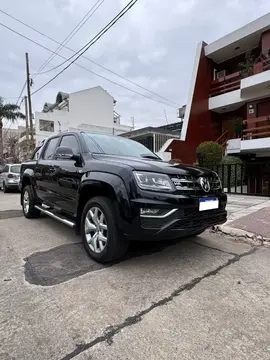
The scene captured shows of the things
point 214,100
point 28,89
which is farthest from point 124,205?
point 28,89

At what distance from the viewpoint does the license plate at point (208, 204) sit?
3260mm

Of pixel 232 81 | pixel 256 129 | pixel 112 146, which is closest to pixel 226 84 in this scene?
pixel 232 81

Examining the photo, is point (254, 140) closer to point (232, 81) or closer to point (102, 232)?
point (232, 81)

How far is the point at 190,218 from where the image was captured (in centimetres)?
310

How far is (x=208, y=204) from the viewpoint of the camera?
3.37m

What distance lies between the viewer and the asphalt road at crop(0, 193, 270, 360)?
75.6 inches

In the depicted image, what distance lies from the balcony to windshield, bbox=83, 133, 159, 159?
29.2ft

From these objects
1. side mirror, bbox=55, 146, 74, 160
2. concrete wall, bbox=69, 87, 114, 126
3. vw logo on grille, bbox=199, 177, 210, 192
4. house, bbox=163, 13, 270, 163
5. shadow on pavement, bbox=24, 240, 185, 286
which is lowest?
shadow on pavement, bbox=24, 240, 185, 286

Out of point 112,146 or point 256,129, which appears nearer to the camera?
point 112,146

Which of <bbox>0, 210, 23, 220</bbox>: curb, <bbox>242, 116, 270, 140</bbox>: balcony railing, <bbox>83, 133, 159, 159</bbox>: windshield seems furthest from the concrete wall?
<bbox>83, 133, 159, 159</bbox>: windshield

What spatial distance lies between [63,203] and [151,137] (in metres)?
13.6

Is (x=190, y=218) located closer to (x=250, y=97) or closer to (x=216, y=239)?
(x=216, y=239)

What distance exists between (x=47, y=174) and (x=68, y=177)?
0.99 metres

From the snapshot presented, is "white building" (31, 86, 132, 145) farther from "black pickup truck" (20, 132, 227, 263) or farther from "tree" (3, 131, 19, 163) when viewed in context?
"black pickup truck" (20, 132, 227, 263)
